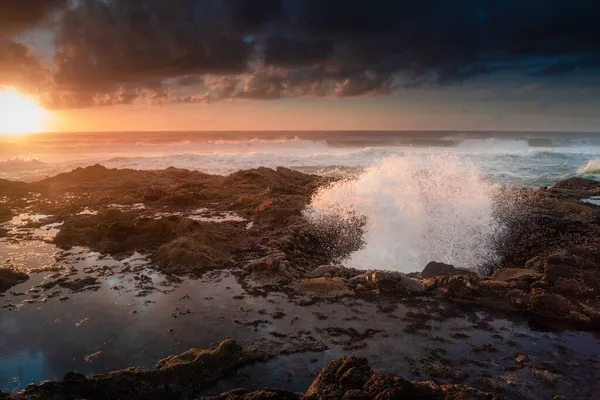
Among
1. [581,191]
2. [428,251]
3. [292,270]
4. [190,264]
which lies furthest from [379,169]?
[581,191]

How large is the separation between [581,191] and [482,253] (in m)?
13.6

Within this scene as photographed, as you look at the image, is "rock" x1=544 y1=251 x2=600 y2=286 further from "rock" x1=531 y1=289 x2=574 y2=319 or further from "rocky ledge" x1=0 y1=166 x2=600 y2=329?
"rock" x1=531 y1=289 x2=574 y2=319

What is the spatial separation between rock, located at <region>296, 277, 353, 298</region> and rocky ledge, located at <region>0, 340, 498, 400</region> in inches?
127

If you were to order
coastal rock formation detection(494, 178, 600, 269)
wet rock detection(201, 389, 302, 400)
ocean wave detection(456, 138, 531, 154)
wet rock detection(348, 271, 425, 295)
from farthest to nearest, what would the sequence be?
ocean wave detection(456, 138, 531, 154) → coastal rock formation detection(494, 178, 600, 269) → wet rock detection(348, 271, 425, 295) → wet rock detection(201, 389, 302, 400)

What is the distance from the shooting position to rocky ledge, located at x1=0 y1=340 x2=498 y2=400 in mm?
5094

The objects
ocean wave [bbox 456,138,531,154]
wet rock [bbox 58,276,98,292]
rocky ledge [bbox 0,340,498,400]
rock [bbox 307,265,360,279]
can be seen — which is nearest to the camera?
rocky ledge [bbox 0,340,498,400]

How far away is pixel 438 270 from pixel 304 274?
3531 mm

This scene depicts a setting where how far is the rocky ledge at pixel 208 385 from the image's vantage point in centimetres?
509

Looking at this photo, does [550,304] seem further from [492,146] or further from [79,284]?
[492,146]

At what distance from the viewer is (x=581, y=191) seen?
71.2 ft

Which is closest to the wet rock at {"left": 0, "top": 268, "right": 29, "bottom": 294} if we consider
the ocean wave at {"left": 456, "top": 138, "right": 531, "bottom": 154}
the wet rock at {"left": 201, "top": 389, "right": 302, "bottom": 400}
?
the wet rock at {"left": 201, "top": 389, "right": 302, "bottom": 400}

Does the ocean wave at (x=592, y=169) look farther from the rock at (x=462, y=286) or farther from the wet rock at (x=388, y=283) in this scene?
the wet rock at (x=388, y=283)

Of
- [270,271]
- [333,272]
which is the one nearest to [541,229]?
[333,272]

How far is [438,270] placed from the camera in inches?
412
